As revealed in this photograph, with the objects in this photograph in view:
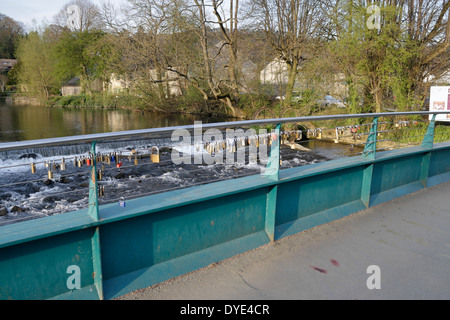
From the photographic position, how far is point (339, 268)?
3375 mm

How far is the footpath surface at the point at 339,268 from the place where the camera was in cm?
295

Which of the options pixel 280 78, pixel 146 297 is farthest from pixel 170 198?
pixel 280 78

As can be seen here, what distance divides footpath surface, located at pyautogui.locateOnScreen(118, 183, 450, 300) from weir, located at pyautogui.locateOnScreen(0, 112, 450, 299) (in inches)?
5.5

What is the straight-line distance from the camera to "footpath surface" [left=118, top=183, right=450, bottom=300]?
295cm

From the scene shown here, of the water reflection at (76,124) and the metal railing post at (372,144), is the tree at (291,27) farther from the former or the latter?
the metal railing post at (372,144)

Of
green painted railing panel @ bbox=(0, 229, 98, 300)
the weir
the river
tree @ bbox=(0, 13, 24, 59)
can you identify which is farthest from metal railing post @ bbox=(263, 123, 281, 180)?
tree @ bbox=(0, 13, 24, 59)

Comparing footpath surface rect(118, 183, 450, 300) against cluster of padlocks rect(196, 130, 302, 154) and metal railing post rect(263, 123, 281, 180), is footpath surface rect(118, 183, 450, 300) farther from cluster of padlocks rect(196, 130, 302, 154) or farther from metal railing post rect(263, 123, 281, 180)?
cluster of padlocks rect(196, 130, 302, 154)

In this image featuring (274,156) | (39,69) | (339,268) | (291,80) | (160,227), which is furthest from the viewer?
(39,69)

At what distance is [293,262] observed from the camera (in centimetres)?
346

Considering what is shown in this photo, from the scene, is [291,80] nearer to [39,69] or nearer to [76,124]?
[76,124]

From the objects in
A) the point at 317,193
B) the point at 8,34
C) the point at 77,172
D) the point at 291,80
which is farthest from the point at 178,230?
the point at 8,34

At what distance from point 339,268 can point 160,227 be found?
161 centimetres
